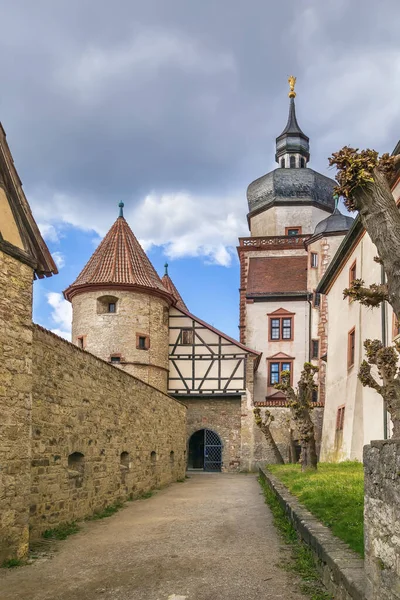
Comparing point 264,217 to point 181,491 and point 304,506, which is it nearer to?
point 181,491

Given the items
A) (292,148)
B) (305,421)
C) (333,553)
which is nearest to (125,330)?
(305,421)

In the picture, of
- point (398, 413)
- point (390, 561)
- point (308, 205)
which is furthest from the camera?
point (308, 205)

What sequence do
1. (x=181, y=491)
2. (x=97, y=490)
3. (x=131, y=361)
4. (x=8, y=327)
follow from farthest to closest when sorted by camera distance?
(x=131, y=361) < (x=181, y=491) < (x=97, y=490) < (x=8, y=327)

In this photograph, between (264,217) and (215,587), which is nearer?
(215,587)

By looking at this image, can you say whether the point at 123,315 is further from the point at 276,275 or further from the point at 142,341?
the point at 276,275

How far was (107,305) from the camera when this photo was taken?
1109 inches

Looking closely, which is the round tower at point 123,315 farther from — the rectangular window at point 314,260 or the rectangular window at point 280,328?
the rectangular window at point 314,260

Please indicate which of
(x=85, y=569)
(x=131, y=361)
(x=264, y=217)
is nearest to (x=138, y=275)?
(x=131, y=361)

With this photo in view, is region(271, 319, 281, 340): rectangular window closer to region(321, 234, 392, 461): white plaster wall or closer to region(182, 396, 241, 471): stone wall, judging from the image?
region(182, 396, 241, 471): stone wall

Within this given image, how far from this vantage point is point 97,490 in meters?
11.4

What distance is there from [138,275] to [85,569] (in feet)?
72.1

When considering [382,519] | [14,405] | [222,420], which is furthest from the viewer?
[222,420]

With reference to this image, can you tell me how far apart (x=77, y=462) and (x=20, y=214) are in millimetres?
4574

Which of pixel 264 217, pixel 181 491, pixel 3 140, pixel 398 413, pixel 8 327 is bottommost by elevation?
pixel 181 491
